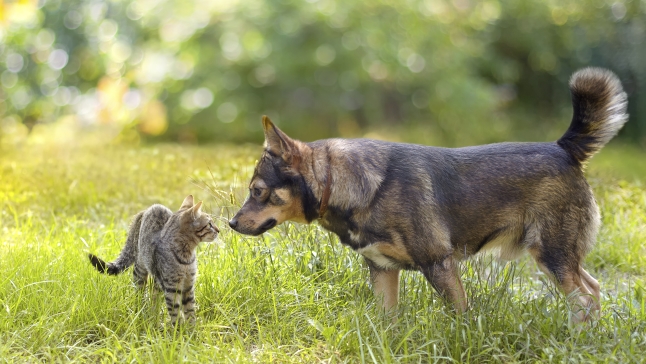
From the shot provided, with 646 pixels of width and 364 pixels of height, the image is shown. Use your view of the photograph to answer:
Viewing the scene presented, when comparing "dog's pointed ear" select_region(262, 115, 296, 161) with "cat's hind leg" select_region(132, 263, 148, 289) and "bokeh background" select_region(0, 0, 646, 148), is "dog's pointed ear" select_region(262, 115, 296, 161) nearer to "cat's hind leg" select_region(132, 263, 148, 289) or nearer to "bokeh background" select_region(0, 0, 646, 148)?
"cat's hind leg" select_region(132, 263, 148, 289)

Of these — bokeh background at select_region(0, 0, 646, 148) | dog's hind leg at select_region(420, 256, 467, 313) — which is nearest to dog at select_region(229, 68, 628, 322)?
dog's hind leg at select_region(420, 256, 467, 313)

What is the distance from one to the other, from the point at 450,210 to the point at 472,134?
8.84m

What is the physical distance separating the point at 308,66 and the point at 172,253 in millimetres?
7684

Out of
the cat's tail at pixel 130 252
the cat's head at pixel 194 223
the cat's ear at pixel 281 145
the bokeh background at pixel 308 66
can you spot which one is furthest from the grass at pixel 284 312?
the bokeh background at pixel 308 66

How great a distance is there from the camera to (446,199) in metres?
4.01

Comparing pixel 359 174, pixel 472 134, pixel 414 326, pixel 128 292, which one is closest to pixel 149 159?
pixel 128 292

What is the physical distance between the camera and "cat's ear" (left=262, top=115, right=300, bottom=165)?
12.6 feet

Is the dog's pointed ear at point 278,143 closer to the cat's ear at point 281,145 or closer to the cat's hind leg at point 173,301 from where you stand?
the cat's ear at point 281,145

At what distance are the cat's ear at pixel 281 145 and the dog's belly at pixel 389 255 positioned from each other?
0.65 metres

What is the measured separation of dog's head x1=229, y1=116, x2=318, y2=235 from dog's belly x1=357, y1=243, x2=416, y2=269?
15.5 inches

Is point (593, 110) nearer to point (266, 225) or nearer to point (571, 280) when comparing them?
point (571, 280)

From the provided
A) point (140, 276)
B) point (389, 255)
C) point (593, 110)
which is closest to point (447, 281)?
point (389, 255)

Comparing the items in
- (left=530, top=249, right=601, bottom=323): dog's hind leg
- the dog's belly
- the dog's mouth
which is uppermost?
the dog's mouth

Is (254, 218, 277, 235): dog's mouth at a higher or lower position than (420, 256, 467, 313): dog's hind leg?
higher
